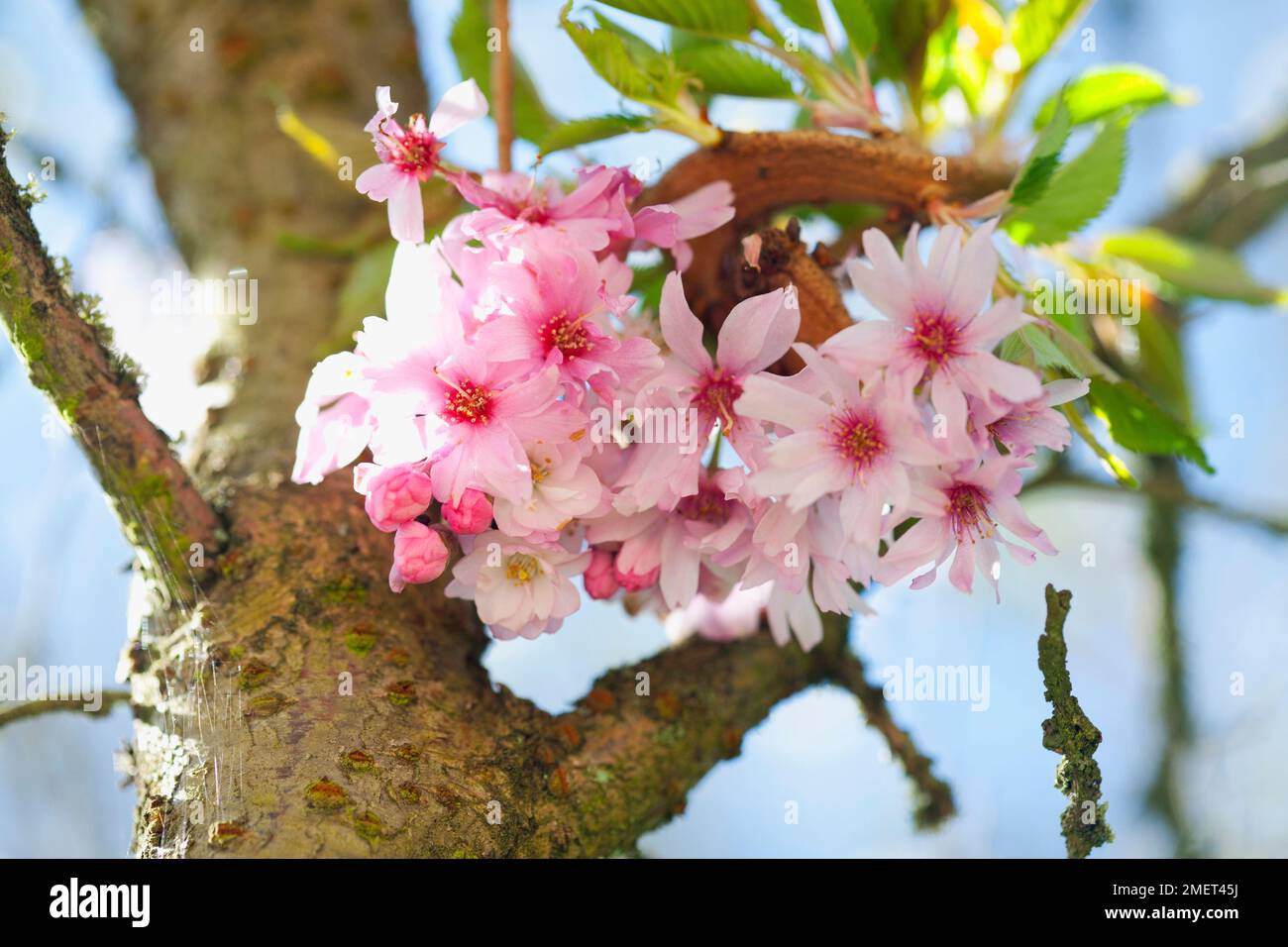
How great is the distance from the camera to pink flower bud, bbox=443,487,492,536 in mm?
822

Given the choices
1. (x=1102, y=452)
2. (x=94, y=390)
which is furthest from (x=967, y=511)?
(x=94, y=390)

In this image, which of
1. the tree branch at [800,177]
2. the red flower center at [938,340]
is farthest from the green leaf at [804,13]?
the red flower center at [938,340]

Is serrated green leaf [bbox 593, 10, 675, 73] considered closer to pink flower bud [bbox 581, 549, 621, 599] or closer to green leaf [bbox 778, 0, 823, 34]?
green leaf [bbox 778, 0, 823, 34]

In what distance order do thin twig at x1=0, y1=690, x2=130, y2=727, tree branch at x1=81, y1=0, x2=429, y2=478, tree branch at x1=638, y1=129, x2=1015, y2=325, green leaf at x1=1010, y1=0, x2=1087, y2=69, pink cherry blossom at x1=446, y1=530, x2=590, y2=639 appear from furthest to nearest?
1. tree branch at x1=81, y1=0, x2=429, y2=478
2. green leaf at x1=1010, y1=0, x2=1087, y2=69
3. tree branch at x1=638, y1=129, x2=1015, y2=325
4. thin twig at x1=0, y1=690, x2=130, y2=727
5. pink cherry blossom at x1=446, y1=530, x2=590, y2=639

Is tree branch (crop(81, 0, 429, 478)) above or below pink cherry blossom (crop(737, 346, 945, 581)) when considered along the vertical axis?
above

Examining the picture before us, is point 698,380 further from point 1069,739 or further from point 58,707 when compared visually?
point 58,707

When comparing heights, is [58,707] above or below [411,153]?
below

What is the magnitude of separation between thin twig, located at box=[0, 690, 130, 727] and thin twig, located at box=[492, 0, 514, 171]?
0.71 meters

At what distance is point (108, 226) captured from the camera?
2205 mm

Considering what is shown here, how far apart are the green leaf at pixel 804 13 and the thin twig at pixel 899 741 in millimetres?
817

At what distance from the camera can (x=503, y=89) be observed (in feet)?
3.95

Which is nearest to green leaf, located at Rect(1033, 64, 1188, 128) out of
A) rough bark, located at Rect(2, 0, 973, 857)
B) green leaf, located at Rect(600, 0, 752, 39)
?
rough bark, located at Rect(2, 0, 973, 857)

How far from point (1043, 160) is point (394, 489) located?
0.68 metres
